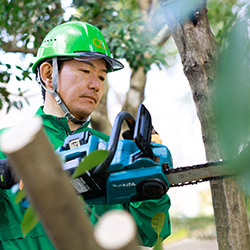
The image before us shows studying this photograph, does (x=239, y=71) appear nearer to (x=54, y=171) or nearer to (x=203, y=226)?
(x=54, y=171)

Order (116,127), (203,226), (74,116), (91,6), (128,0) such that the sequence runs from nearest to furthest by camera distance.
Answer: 1. (116,127)
2. (74,116)
3. (91,6)
4. (128,0)
5. (203,226)

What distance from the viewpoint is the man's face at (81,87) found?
176 cm

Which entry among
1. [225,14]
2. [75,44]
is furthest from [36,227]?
[225,14]

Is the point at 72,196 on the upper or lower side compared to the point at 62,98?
upper

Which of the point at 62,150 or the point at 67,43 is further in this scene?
the point at 67,43

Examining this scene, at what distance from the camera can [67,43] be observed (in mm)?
1939

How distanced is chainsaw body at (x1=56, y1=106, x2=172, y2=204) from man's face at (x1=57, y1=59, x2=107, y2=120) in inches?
21.9

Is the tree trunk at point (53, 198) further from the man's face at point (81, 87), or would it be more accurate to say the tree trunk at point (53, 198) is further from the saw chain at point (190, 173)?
the man's face at point (81, 87)

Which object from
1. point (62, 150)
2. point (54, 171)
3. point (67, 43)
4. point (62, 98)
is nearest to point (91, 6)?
point (67, 43)

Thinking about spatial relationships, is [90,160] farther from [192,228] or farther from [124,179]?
[192,228]

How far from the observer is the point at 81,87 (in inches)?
68.8

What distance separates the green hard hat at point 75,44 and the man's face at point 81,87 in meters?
0.06

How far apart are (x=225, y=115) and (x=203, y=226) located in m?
7.84

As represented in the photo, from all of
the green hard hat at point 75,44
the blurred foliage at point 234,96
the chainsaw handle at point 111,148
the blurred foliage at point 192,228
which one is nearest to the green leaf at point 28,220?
the blurred foliage at point 234,96
